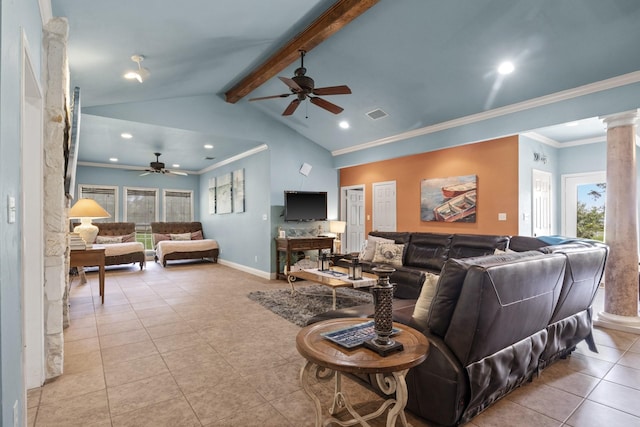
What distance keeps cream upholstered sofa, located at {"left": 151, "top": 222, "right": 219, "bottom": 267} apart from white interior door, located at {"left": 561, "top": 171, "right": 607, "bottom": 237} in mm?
7826

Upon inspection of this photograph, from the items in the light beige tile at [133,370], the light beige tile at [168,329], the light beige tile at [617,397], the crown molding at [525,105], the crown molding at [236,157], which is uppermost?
the crown molding at [525,105]

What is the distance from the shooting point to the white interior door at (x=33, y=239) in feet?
7.80

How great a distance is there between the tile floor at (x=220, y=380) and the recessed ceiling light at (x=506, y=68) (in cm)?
306

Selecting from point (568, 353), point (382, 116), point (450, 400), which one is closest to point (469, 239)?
point (568, 353)

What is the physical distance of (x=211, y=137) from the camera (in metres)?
6.15

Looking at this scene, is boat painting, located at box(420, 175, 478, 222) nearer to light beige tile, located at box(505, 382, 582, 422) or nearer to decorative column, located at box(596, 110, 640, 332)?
decorative column, located at box(596, 110, 640, 332)

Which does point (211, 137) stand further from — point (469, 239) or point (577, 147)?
point (577, 147)

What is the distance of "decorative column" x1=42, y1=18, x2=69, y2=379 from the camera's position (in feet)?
8.36

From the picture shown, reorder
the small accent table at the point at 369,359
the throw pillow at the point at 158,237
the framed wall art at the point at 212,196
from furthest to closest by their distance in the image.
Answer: the framed wall art at the point at 212,196
the throw pillow at the point at 158,237
the small accent table at the point at 369,359

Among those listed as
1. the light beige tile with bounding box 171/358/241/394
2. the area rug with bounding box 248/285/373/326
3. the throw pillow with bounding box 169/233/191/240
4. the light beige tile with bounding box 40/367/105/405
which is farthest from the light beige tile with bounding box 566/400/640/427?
the throw pillow with bounding box 169/233/191/240

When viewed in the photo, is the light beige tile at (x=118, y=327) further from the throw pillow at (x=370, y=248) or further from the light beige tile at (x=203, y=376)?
the throw pillow at (x=370, y=248)

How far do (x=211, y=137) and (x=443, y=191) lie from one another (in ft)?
14.1

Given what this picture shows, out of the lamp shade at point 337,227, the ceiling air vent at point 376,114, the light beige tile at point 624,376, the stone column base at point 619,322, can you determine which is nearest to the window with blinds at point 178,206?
the lamp shade at point 337,227

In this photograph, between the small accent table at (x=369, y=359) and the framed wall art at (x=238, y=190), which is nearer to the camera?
the small accent table at (x=369, y=359)
